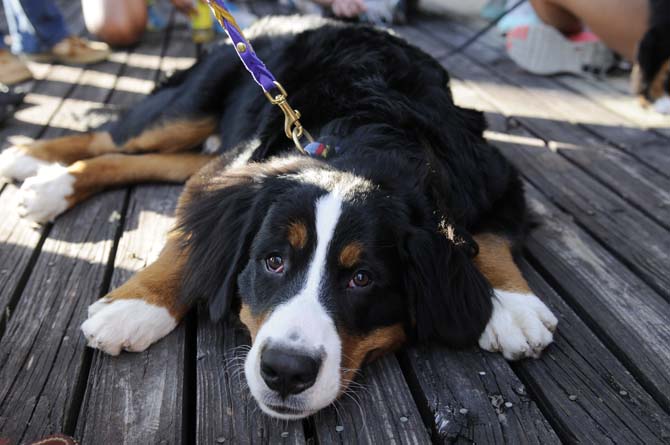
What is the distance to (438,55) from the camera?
4914 mm

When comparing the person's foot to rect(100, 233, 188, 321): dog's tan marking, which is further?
the person's foot

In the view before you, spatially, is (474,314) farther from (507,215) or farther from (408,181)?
(507,215)

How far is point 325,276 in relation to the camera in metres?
1.59

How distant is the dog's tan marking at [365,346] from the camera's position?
1.54m

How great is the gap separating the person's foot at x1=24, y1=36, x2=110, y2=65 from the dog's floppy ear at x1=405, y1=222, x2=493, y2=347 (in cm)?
370

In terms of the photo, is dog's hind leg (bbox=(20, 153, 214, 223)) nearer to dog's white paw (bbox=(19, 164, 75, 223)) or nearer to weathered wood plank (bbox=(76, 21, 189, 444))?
dog's white paw (bbox=(19, 164, 75, 223))

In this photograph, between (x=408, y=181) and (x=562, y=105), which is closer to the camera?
(x=408, y=181)

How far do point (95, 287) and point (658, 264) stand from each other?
6.74ft

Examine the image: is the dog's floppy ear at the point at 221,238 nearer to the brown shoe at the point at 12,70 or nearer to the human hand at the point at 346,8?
the human hand at the point at 346,8

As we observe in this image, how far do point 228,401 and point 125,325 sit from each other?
391mm

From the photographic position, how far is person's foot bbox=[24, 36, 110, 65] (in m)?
4.45

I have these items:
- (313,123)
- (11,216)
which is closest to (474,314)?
(313,123)

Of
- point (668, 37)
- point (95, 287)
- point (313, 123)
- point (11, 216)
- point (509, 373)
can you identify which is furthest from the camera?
point (668, 37)

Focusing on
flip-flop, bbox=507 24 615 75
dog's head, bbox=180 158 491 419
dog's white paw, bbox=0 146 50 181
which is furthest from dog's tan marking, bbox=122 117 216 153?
flip-flop, bbox=507 24 615 75
